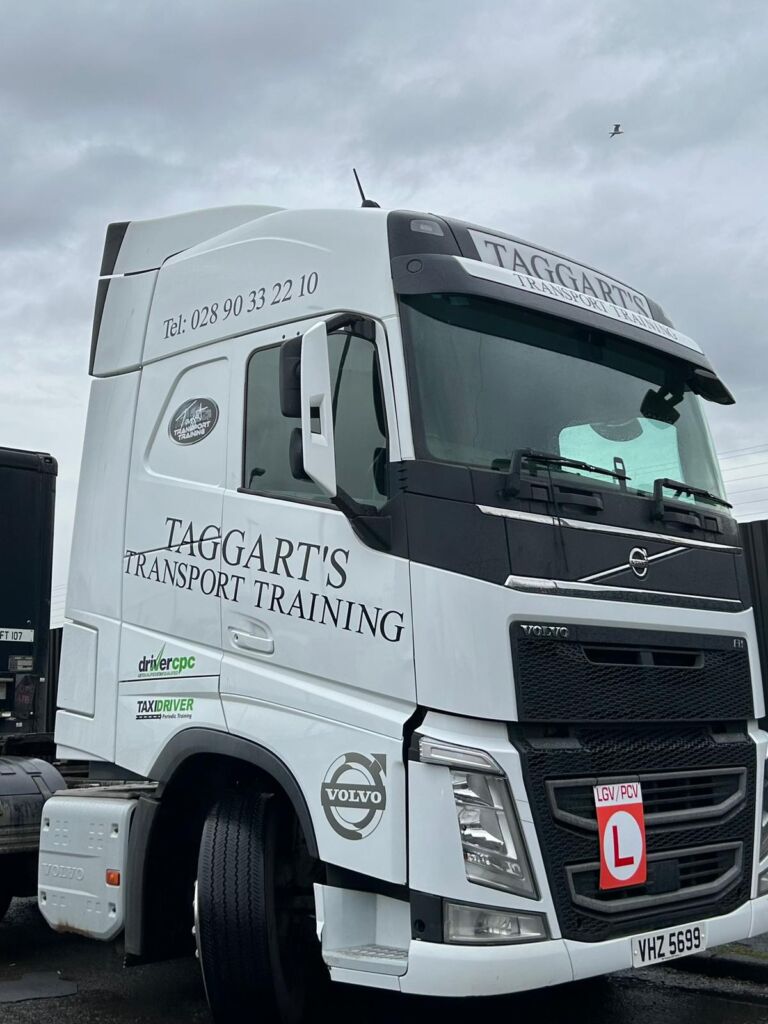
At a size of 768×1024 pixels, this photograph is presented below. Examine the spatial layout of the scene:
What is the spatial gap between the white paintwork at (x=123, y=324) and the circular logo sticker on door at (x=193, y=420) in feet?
1.66

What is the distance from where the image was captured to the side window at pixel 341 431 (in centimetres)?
427

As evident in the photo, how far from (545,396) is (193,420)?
1.57 meters

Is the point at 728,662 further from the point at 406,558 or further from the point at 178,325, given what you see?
the point at 178,325

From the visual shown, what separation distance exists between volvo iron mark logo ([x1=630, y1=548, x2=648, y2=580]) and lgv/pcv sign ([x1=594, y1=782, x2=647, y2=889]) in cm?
80

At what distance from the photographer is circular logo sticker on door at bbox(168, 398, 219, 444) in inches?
197

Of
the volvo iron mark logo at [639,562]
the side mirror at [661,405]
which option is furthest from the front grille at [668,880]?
the side mirror at [661,405]

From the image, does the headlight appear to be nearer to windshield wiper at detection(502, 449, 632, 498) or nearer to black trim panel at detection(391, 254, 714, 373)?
windshield wiper at detection(502, 449, 632, 498)

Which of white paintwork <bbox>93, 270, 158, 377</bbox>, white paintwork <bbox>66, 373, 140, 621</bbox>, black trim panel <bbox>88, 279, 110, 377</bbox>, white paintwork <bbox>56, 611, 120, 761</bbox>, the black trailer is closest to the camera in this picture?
white paintwork <bbox>56, 611, 120, 761</bbox>

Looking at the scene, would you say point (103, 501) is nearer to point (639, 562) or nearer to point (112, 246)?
point (112, 246)

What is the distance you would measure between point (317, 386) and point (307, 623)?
2.99ft

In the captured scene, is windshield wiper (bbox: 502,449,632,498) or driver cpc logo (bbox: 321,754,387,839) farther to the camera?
windshield wiper (bbox: 502,449,632,498)

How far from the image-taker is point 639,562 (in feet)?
14.6

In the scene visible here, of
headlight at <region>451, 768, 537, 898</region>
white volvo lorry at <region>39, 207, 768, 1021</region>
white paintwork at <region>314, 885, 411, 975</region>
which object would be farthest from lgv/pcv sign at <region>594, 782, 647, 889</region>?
white paintwork at <region>314, 885, 411, 975</region>

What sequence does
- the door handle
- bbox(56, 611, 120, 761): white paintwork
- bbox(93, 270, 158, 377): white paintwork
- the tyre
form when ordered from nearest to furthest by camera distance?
1. the tyre
2. the door handle
3. bbox(56, 611, 120, 761): white paintwork
4. bbox(93, 270, 158, 377): white paintwork
